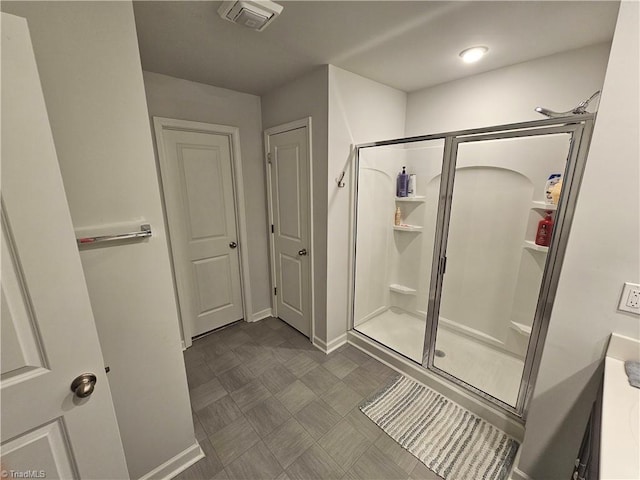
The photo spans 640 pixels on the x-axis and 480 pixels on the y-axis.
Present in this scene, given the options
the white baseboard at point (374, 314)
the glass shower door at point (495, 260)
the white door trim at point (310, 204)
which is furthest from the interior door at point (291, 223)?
the glass shower door at point (495, 260)

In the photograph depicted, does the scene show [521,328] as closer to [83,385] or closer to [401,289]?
[401,289]

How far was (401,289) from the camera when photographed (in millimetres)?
2910

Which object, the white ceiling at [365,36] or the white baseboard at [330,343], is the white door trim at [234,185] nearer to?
the white ceiling at [365,36]

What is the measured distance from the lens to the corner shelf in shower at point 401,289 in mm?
2861

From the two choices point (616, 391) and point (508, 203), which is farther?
point (508, 203)

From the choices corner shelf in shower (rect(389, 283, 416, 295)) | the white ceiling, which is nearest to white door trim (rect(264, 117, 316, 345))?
the white ceiling

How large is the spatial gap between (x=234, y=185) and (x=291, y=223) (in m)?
0.68

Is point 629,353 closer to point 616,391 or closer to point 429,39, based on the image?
point 616,391

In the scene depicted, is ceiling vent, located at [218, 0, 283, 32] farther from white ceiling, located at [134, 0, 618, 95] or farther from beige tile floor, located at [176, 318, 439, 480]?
beige tile floor, located at [176, 318, 439, 480]

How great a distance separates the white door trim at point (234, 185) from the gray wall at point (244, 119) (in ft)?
0.17

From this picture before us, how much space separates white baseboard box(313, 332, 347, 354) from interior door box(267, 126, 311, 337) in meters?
0.14

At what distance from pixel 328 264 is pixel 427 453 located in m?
1.39

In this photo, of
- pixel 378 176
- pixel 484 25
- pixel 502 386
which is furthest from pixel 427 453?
pixel 484 25

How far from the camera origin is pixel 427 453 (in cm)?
153
